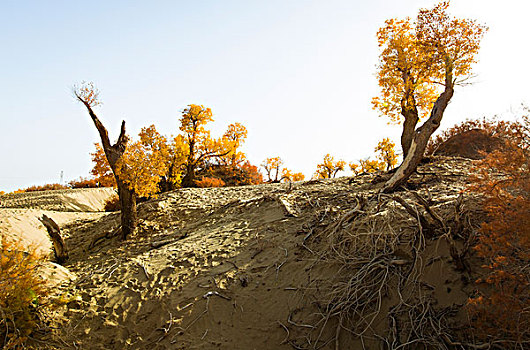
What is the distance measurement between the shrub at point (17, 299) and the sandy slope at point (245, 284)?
1.03 feet

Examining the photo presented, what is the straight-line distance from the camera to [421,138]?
773 cm

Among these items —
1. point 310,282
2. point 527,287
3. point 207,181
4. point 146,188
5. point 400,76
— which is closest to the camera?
point 527,287

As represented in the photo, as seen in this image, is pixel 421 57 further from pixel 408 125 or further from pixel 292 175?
pixel 292 175

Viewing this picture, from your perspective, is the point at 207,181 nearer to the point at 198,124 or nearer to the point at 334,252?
the point at 198,124

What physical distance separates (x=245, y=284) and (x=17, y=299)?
10.2 feet

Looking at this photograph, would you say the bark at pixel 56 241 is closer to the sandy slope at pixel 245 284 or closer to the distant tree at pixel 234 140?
the sandy slope at pixel 245 284

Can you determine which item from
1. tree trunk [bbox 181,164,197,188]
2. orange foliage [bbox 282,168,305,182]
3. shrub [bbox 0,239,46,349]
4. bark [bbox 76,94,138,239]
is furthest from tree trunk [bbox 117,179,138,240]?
orange foliage [bbox 282,168,305,182]

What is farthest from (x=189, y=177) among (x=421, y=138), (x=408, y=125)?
(x=421, y=138)

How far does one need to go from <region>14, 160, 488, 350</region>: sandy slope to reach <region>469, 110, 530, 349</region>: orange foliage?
18.0 inches

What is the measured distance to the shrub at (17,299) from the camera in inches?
173

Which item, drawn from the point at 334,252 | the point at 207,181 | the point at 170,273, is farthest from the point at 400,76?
the point at 207,181

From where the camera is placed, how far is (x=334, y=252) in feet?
15.7

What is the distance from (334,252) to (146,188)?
16.2ft

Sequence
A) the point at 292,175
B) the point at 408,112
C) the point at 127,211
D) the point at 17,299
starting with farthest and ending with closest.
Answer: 1. the point at 292,175
2. the point at 408,112
3. the point at 127,211
4. the point at 17,299
